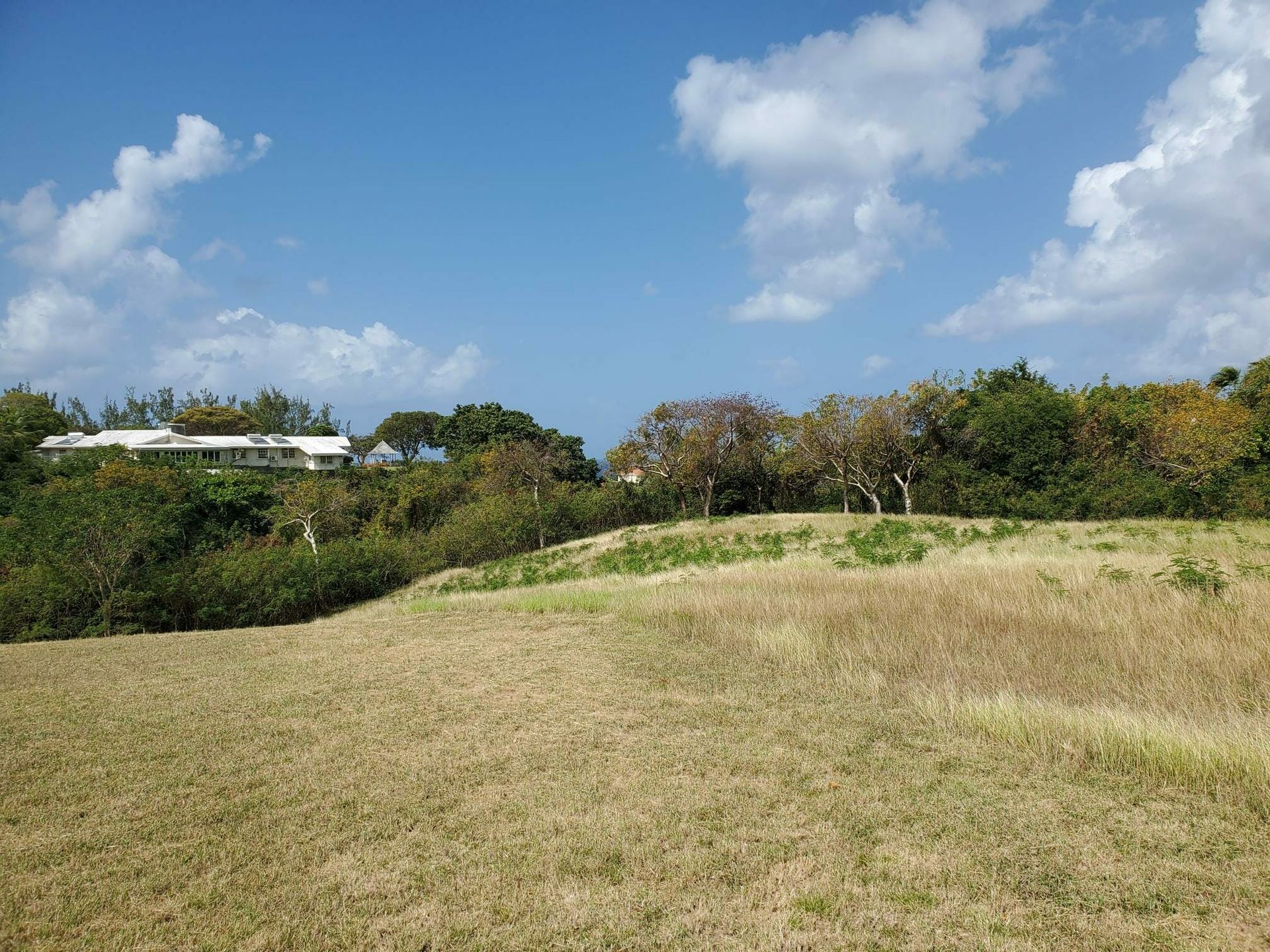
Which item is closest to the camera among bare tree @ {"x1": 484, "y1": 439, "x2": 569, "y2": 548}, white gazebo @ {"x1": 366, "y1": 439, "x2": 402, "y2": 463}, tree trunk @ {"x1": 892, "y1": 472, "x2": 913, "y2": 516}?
tree trunk @ {"x1": 892, "y1": 472, "x2": 913, "y2": 516}

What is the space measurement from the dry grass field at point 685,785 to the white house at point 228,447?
48047 millimetres

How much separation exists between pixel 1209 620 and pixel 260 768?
9.39m

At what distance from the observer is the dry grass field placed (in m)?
3.16

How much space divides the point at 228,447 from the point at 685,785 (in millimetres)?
65846

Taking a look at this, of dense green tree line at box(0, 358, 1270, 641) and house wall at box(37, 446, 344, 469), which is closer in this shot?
dense green tree line at box(0, 358, 1270, 641)

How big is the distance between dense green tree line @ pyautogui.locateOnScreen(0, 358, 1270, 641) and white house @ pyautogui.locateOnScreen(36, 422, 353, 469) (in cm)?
935

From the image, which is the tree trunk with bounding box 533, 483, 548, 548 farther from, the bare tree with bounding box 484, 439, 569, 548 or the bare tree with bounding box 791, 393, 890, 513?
the bare tree with bounding box 791, 393, 890, 513

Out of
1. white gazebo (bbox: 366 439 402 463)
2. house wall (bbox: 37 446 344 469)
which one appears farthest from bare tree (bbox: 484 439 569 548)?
white gazebo (bbox: 366 439 402 463)

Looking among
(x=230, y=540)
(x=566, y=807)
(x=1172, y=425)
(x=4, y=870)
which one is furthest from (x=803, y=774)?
(x=230, y=540)

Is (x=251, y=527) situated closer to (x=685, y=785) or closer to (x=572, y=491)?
(x=572, y=491)

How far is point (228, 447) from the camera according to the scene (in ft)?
195

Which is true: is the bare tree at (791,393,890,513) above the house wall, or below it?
below

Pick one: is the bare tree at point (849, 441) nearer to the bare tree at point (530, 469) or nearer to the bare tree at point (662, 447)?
the bare tree at point (662, 447)

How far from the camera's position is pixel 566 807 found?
4258 mm
